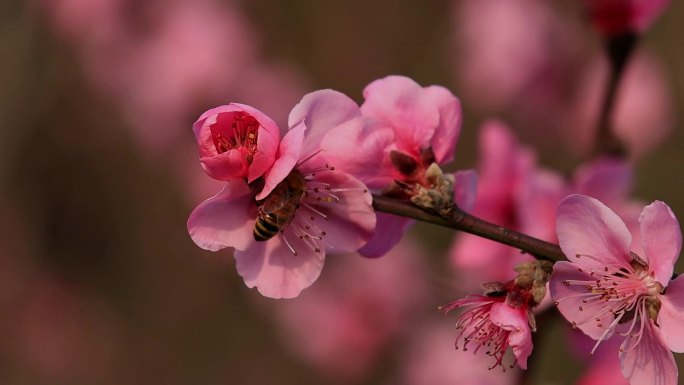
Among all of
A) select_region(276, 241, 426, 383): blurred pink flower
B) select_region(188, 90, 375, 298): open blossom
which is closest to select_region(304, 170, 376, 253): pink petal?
select_region(188, 90, 375, 298): open blossom

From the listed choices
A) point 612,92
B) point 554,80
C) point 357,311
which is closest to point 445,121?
point 612,92

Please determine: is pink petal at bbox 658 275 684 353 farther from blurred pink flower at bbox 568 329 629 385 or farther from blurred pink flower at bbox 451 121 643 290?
blurred pink flower at bbox 451 121 643 290

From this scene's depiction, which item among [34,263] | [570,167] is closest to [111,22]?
[34,263]

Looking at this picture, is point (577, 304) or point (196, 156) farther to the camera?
point (196, 156)

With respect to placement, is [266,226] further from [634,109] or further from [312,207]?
[634,109]

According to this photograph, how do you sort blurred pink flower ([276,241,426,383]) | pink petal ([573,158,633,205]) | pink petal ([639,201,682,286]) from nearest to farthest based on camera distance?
pink petal ([639,201,682,286])
pink petal ([573,158,633,205])
blurred pink flower ([276,241,426,383])

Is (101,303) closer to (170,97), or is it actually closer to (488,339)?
(170,97)
